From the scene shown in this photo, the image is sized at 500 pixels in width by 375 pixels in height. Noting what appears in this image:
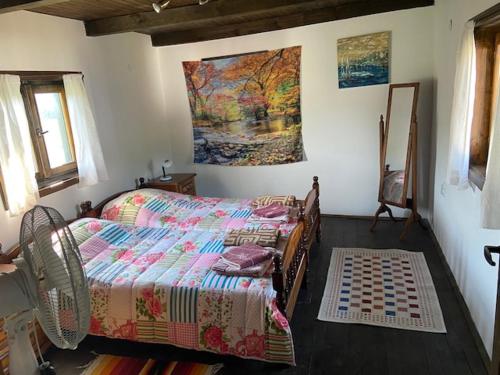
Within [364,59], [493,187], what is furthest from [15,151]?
[364,59]

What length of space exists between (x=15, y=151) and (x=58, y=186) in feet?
1.81

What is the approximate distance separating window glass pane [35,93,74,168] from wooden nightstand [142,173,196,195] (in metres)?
1.05

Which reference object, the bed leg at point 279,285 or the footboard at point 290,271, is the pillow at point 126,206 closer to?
the footboard at point 290,271

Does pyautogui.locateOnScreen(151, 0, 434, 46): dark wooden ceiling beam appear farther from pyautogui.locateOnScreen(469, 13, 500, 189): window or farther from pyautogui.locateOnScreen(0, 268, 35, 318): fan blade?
pyautogui.locateOnScreen(0, 268, 35, 318): fan blade

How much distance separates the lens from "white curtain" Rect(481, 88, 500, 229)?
1524 millimetres

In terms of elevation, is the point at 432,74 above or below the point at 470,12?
below

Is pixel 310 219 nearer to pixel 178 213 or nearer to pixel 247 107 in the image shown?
pixel 178 213

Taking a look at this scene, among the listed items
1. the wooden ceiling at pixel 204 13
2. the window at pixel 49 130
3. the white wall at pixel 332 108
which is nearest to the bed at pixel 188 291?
the window at pixel 49 130

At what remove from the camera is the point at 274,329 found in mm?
2068

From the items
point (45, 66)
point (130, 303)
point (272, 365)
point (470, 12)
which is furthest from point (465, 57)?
point (45, 66)

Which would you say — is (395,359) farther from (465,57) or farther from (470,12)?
(470,12)

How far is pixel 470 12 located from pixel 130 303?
282cm

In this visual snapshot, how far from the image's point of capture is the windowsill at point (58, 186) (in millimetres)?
2952

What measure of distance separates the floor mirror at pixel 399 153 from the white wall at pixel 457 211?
0.69ft
